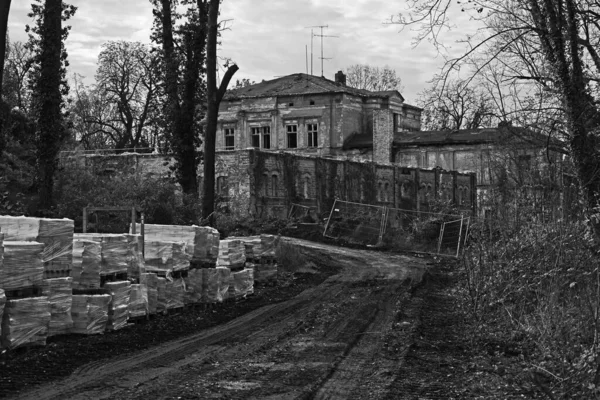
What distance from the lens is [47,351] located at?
39.4ft

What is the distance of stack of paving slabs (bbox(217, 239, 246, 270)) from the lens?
793 inches

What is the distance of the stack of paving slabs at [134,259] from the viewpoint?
15266 millimetres

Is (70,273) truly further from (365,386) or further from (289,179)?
(289,179)

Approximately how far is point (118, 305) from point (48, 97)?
587 inches

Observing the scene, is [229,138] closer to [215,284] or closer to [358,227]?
[358,227]

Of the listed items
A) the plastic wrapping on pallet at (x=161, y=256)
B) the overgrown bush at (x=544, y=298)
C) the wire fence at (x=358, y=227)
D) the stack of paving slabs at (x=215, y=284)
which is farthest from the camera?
the wire fence at (x=358, y=227)

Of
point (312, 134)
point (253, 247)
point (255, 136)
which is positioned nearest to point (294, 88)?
point (312, 134)

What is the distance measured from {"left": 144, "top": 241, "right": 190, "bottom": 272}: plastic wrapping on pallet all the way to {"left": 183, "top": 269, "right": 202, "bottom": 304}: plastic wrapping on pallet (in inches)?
30.1

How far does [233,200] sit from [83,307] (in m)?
33.3

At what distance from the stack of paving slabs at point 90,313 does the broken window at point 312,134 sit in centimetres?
5291

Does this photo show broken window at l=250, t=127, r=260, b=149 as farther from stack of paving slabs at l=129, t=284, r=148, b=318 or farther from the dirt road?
stack of paving slabs at l=129, t=284, r=148, b=318

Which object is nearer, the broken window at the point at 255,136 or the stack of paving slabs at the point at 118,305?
the stack of paving slabs at the point at 118,305

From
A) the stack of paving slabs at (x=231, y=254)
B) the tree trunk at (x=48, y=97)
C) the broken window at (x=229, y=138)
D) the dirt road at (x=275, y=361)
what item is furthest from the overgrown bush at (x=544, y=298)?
the broken window at (x=229, y=138)

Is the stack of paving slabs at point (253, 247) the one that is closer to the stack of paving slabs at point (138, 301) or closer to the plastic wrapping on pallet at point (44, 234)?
the stack of paving slabs at point (138, 301)
